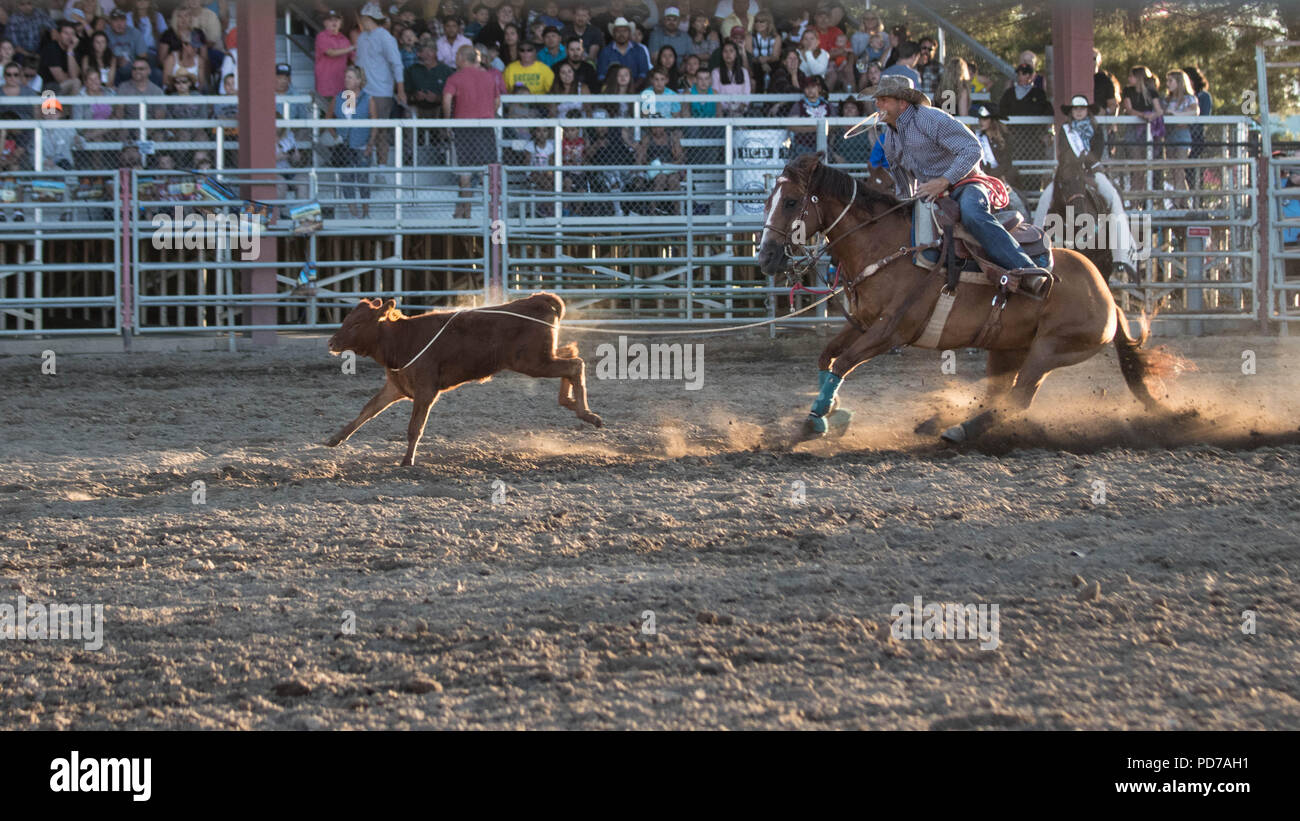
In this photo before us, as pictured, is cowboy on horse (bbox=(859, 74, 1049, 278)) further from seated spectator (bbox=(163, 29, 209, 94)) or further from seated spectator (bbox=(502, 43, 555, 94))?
seated spectator (bbox=(163, 29, 209, 94))

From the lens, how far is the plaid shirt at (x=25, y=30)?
15992 millimetres

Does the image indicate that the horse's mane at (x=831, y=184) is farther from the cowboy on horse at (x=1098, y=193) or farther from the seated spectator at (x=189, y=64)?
the seated spectator at (x=189, y=64)

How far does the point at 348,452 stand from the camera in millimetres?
8305

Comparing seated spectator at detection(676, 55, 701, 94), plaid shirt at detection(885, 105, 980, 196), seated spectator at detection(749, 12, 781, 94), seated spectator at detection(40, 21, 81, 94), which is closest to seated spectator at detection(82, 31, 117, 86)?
seated spectator at detection(40, 21, 81, 94)

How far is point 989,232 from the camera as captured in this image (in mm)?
7789

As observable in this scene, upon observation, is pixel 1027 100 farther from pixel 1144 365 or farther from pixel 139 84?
pixel 139 84

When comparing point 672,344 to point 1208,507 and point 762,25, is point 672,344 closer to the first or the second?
point 762,25

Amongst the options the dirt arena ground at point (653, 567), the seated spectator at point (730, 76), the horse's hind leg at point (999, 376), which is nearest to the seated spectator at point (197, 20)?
the seated spectator at point (730, 76)

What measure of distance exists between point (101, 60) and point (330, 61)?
8.79 ft

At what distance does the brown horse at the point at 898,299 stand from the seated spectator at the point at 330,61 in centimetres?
876

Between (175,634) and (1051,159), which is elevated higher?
(1051,159)

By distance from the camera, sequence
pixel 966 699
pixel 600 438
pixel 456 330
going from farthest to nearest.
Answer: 1. pixel 600 438
2. pixel 456 330
3. pixel 966 699
